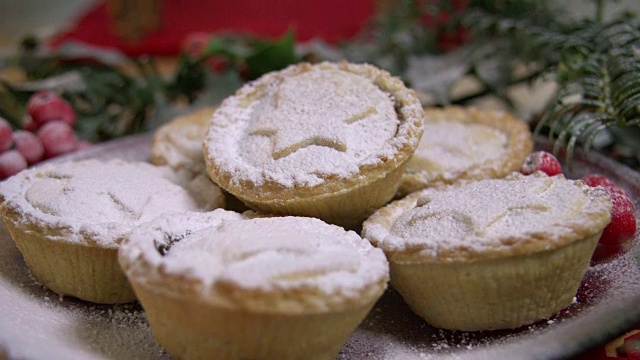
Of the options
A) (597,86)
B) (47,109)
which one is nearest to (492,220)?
(597,86)

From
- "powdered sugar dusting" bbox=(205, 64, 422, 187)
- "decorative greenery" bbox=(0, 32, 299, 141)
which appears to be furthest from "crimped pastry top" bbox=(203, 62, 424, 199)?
"decorative greenery" bbox=(0, 32, 299, 141)

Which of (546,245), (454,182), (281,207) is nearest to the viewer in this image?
(546,245)

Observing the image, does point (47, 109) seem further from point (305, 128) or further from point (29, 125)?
point (305, 128)

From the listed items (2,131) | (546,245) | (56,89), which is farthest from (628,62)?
(56,89)

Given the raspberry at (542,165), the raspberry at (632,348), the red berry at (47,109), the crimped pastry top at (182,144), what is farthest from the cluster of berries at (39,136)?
the raspberry at (632,348)

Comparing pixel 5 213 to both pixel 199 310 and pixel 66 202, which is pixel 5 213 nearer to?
pixel 66 202

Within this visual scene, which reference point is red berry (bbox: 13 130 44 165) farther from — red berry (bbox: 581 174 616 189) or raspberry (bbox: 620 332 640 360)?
raspberry (bbox: 620 332 640 360)

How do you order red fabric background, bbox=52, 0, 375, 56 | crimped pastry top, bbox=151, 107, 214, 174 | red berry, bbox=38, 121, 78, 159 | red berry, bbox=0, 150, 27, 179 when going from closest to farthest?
crimped pastry top, bbox=151, 107, 214, 174 < red berry, bbox=0, 150, 27, 179 < red berry, bbox=38, 121, 78, 159 < red fabric background, bbox=52, 0, 375, 56
